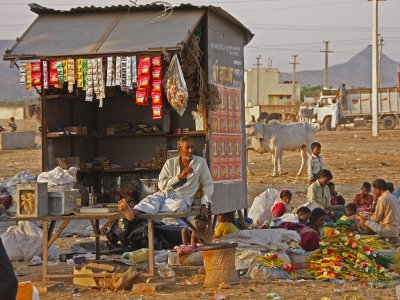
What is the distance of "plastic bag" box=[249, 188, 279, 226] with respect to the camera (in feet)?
46.6

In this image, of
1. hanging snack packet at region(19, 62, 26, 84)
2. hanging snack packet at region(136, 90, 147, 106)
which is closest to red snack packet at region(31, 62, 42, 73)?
hanging snack packet at region(19, 62, 26, 84)

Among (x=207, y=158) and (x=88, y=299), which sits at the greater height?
(x=207, y=158)

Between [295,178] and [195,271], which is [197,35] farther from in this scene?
[295,178]

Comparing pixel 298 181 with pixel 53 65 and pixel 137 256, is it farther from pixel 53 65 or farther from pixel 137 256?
pixel 137 256

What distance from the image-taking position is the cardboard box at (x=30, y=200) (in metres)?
9.89

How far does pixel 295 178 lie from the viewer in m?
21.7

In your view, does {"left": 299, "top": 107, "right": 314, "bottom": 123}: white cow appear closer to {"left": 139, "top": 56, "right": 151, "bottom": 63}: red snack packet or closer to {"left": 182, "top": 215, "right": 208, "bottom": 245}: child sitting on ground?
{"left": 182, "top": 215, "right": 208, "bottom": 245}: child sitting on ground

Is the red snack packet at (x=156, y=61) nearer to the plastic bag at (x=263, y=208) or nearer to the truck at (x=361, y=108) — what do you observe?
A: the plastic bag at (x=263, y=208)

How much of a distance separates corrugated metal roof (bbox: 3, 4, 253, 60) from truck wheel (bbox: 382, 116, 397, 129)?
35349 mm

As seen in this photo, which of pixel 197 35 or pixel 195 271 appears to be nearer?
pixel 195 271

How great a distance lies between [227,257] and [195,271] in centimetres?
127

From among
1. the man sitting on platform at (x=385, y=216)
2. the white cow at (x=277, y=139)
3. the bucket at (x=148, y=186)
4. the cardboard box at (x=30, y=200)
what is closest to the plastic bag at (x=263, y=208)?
the man sitting on platform at (x=385, y=216)

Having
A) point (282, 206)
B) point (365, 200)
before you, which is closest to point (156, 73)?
point (282, 206)

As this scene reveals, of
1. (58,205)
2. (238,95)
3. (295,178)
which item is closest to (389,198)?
(238,95)
